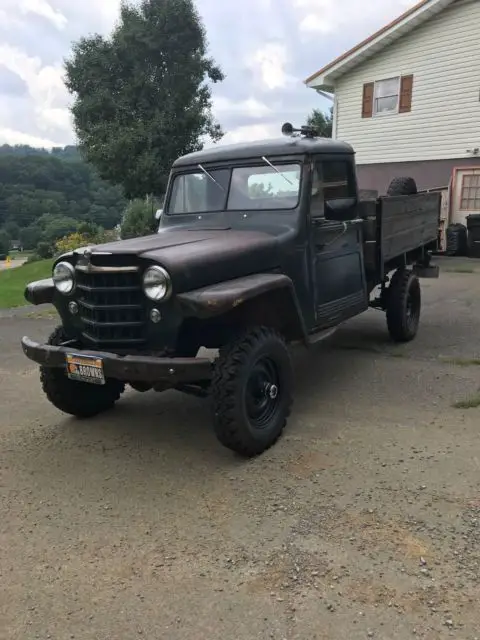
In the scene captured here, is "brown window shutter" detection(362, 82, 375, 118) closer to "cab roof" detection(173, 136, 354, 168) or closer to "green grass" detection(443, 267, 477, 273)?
"green grass" detection(443, 267, 477, 273)

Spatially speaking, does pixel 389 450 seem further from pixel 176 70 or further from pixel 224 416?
pixel 176 70

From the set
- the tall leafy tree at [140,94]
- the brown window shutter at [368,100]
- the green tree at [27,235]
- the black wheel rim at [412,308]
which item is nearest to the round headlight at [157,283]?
the black wheel rim at [412,308]

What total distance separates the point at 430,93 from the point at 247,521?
14.5 m

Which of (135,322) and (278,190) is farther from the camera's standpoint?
(278,190)

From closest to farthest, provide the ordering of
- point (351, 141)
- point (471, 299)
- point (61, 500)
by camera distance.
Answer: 1. point (61, 500)
2. point (471, 299)
3. point (351, 141)

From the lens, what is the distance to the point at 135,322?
3.64 meters

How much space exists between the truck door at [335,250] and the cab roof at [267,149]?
0.10 m

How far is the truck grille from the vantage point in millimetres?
3598

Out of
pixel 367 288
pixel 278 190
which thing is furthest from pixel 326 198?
pixel 367 288

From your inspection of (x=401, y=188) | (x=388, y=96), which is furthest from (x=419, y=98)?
(x=401, y=188)

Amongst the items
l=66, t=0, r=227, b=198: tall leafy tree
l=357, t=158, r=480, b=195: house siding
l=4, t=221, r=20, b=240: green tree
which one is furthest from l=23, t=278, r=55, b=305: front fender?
l=4, t=221, r=20, b=240: green tree

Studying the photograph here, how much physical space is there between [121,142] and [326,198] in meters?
18.3

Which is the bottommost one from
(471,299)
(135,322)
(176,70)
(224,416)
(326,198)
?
(471,299)

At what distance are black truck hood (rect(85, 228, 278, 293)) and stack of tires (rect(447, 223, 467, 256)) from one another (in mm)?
11305
